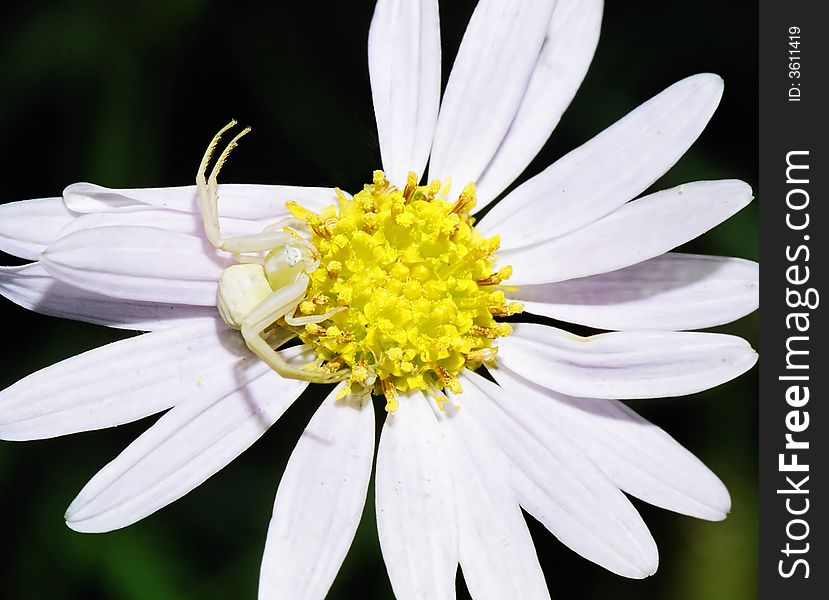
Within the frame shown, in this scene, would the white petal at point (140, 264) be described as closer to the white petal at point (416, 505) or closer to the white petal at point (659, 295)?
the white petal at point (416, 505)

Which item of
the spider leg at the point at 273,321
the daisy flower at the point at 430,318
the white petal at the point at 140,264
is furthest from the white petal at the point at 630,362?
the white petal at the point at 140,264

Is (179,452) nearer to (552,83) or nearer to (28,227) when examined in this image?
(28,227)

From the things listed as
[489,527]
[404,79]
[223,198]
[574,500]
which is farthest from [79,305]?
[574,500]

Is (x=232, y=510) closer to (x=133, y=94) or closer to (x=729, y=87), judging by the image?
(x=133, y=94)

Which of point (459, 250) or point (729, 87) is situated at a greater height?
point (729, 87)

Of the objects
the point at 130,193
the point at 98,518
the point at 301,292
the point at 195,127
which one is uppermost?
the point at 195,127

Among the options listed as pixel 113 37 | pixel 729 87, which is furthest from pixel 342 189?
pixel 729 87

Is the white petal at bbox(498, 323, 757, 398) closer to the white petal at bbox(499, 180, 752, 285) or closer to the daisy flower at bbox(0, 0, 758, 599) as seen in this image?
the daisy flower at bbox(0, 0, 758, 599)
